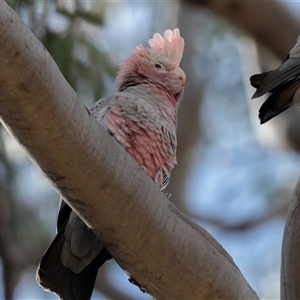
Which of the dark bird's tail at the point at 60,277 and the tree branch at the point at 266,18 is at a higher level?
the tree branch at the point at 266,18

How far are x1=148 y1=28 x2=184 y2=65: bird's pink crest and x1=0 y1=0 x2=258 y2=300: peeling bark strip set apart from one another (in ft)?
3.40

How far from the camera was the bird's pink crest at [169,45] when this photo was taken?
2781mm

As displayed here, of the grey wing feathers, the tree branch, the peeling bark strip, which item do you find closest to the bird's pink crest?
the grey wing feathers

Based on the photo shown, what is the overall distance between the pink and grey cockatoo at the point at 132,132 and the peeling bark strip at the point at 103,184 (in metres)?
0.37

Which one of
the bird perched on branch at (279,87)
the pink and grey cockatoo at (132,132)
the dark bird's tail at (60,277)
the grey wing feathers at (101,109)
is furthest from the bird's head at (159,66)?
the dark bird's tail at (60,277)

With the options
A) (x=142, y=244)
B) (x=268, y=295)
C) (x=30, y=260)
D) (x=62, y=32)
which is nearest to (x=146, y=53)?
(x=62, y=32)

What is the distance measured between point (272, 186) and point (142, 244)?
13.7 feet

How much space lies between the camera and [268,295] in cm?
520

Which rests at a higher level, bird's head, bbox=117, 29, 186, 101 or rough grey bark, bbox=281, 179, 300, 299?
bird's head, bbox=117, 29, 186, 101

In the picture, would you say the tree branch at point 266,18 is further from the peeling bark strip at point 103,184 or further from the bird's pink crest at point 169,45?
the peeling bark strip at point 103,184

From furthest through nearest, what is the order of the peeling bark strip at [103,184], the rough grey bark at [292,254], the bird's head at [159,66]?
the bird's head at [159,66], the rough grey bark at [292,254], the peeling bark strip at [103,184]

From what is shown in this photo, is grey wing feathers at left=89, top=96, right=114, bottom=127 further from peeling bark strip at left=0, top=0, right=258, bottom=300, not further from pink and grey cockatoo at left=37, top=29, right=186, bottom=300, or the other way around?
peeling bark strip at left=0, top=0, right=258, bottom=300

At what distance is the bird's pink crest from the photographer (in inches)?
109

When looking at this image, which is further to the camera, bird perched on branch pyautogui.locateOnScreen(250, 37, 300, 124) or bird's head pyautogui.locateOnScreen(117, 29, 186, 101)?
bird's head pyautogui.locateOnScreen(117, 29, 186, 101)
